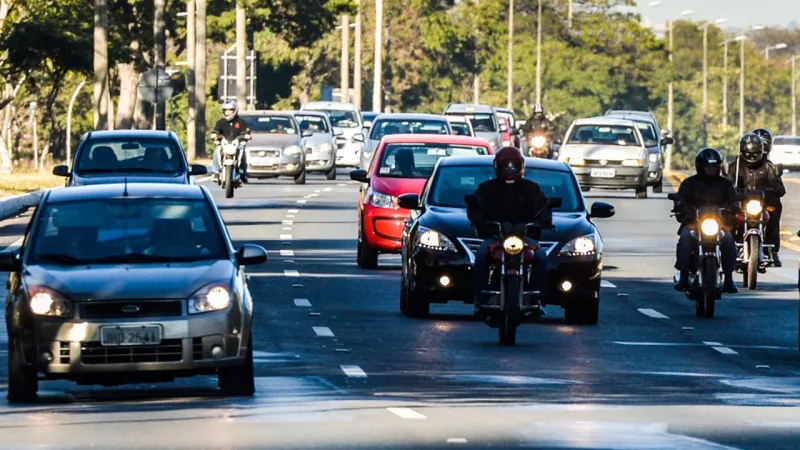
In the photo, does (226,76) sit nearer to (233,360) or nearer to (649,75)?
(233,360)

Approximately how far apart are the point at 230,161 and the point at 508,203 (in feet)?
80.8

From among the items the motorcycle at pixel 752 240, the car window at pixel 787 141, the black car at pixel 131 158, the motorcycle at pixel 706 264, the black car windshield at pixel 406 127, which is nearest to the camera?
the motorcycle at pixel 706 264

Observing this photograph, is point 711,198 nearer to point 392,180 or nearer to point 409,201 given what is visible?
point 409,201

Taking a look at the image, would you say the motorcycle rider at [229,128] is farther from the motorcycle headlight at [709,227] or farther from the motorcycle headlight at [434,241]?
the motorcycle headlight at [434,241]

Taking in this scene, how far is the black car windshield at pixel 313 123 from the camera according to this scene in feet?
182

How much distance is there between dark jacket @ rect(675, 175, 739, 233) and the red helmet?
3.31 metres

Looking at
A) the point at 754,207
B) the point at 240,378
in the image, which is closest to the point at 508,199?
the point at 240,378

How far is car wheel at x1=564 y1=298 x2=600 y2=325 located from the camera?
19.3 metres

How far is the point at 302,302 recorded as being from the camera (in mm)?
21203

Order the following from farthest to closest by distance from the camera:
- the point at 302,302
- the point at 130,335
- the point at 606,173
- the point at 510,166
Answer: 1. the point at 606,173
2. the point at 302,302
3. the point at 510,166
4. the point at 130,335

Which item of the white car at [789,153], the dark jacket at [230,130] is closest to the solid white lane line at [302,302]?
the dark jacket at [230,130]

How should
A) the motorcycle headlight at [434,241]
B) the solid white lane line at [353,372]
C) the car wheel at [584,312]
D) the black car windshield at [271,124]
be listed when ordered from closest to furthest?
1. the solid white lane line at [353,372]
2. the motorcycle headlight at [434,241]
3. the car wheel at [584,312]
4. the black car windshield at [271,124]

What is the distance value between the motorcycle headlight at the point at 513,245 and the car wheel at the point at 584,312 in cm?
185

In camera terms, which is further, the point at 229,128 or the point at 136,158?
the point at 229,128
